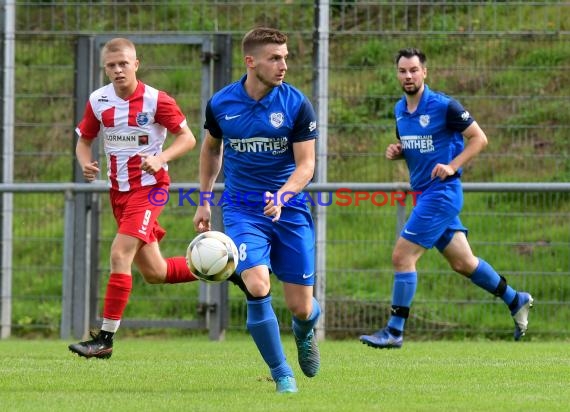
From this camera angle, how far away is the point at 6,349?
32.1ft

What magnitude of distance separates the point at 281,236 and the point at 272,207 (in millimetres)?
655

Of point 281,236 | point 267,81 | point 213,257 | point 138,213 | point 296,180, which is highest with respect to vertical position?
point 267,81

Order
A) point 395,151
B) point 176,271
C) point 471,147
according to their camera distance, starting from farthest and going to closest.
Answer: point 395,151
point 471,147
point 176,271

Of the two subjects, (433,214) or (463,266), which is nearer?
(433,214)

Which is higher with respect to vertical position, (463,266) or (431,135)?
(431,135)

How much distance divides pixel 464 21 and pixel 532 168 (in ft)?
4.97

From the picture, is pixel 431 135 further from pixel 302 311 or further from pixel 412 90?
pixel 302 311

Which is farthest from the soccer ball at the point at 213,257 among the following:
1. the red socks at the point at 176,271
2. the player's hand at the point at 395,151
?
the player's hand at the point at 395,151

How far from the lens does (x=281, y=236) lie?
6.91m

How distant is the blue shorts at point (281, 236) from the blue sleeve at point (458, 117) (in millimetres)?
2863

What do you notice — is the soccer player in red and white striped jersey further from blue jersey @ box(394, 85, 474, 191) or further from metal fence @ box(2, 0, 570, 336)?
metal fence @ box(2, 0, 570, 336)

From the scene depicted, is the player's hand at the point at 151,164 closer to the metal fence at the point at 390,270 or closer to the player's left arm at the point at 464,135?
the player's left arm at the point at 464,135

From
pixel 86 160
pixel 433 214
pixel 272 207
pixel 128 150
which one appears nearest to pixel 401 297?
pixel 433 214

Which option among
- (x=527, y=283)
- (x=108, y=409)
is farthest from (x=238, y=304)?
(x=108, y=409)
